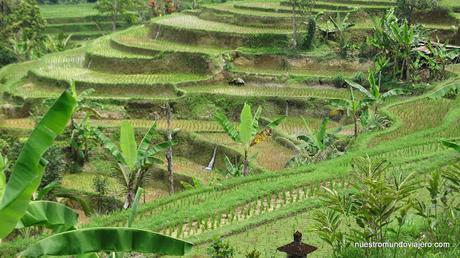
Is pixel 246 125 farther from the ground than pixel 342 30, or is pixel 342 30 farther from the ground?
pixel 342 30

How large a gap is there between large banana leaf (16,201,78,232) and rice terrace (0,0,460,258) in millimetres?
13

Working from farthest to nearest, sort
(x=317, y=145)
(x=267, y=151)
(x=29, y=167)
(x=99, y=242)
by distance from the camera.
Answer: (x=267, y=151), (x=317, y=145), (x=99, y=242), (x=29, y=167)

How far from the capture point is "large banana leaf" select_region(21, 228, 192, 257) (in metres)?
4.05

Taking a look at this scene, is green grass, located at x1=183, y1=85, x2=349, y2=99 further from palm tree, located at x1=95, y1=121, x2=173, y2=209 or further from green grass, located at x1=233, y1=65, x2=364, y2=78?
palm tree, located at x1=95, y1=121, x2=173, y2=209

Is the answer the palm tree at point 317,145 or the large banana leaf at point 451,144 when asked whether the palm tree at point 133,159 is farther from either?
the large banana leaf at point 451,144

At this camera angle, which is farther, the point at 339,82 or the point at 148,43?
the point at 148,43

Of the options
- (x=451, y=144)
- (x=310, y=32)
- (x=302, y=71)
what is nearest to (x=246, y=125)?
(x=451, y=144)

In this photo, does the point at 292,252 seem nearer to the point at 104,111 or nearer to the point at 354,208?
the point at 354,208

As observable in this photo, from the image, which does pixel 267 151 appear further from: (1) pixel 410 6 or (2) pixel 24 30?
(2) pixel 24 30

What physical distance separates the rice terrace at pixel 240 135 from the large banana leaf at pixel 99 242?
0.01m

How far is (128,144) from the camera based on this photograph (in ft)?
30.9

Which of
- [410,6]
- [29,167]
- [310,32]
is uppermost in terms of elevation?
[410,6]

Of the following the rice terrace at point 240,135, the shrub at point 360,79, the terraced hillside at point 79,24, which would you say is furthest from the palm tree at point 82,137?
the terraced hillside at point 79,24

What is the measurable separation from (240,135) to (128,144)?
8.15ft
